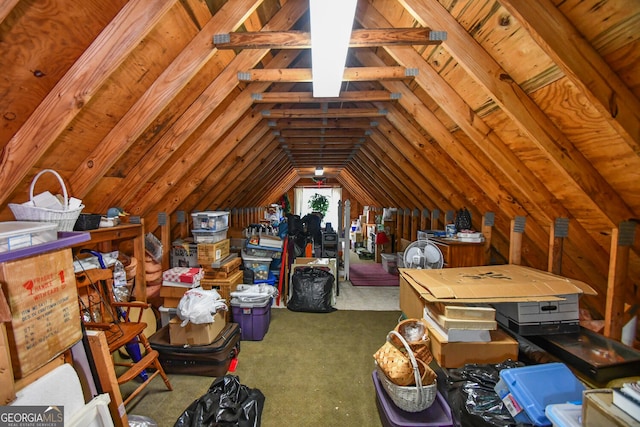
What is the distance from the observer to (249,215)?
7.75 metres

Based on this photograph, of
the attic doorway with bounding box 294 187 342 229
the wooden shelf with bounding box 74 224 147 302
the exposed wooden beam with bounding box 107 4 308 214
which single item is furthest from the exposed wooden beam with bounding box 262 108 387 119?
the attic doorway with bounding box 294 187 342 229

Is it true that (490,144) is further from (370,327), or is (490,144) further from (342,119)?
(370,327)

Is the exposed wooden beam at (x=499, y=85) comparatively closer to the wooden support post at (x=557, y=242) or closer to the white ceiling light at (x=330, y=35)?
the white ceiling light at (x=330, y=35)

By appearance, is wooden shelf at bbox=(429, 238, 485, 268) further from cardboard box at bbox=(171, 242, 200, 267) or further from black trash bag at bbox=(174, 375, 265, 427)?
cardboard box at bbox=(171, 242, 200, 267)

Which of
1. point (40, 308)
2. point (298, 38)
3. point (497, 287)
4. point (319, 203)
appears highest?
point (298, 38)

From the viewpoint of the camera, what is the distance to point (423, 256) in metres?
2.89

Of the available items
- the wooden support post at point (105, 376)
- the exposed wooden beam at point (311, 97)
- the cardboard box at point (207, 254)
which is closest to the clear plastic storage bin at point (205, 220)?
the cardboard box at point (207, 254)

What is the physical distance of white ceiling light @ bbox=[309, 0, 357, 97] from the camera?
41.4 inches

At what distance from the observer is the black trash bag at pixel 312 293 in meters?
3.65

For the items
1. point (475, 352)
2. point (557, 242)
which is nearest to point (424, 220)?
point (557, 242)

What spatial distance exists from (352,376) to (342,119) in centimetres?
298

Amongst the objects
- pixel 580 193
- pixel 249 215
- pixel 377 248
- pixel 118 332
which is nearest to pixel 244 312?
pixel 118 332

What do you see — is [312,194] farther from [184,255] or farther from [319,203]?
[184,255]

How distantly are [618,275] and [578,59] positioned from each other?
1483 mm
